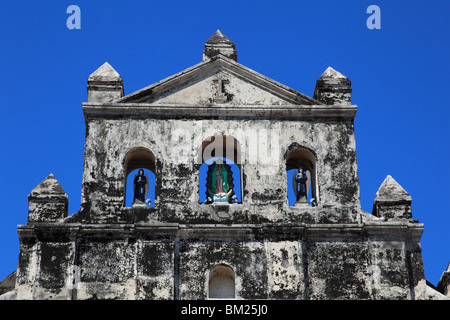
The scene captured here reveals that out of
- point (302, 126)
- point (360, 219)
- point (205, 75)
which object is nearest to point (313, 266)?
point (360, 219)

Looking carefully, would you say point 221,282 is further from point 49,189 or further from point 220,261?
point 49,189

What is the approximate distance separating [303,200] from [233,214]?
195 centimetres

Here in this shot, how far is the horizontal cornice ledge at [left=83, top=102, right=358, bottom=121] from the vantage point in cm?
3066

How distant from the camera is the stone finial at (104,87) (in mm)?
31031

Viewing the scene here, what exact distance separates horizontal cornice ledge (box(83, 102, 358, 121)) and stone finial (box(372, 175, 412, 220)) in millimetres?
2148

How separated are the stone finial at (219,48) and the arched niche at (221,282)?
5.84m

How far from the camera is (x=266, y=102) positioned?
31141 millimetres

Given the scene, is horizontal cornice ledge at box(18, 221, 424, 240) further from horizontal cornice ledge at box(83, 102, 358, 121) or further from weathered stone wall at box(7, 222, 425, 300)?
horizontal cornice ledge at box(83, 102, 358, 121)

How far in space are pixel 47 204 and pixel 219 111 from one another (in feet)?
15.5

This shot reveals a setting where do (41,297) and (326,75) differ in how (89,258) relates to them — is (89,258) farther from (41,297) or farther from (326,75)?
(326,75)

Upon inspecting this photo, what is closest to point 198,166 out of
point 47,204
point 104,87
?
point 104,87

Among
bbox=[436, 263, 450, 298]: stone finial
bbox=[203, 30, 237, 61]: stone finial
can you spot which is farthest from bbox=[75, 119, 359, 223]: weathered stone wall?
bbox=[436, 263, 450, 298]: stone finial
